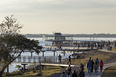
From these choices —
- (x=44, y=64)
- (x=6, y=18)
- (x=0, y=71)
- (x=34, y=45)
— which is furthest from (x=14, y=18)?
(x=44, y=64)

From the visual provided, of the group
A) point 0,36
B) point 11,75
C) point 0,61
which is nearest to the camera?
point 0,61

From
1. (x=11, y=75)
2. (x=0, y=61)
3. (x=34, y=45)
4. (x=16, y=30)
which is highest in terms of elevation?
(x=16, y=30)

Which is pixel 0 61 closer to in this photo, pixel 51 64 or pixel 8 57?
pixel 8 57

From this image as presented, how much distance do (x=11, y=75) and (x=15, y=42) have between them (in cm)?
737

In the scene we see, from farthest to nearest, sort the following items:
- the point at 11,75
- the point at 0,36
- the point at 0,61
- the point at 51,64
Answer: the point at 51,64, the point at 11,75, the point at 0,36, the point at 0,61

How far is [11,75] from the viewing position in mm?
34344

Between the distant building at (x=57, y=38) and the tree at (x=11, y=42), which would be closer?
the tree at (x=11, y=42)

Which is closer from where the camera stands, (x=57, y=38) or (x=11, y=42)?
(x=11, y=42)

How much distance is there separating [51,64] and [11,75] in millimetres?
7109

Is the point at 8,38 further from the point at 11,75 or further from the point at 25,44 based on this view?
the point at 11,75

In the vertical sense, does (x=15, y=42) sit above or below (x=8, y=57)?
above

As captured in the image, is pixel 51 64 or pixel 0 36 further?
pixel 51 64

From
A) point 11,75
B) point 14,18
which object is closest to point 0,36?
point 14,18

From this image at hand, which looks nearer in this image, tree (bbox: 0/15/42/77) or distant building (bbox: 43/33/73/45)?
tree (bbox: 0/15/42/77)
